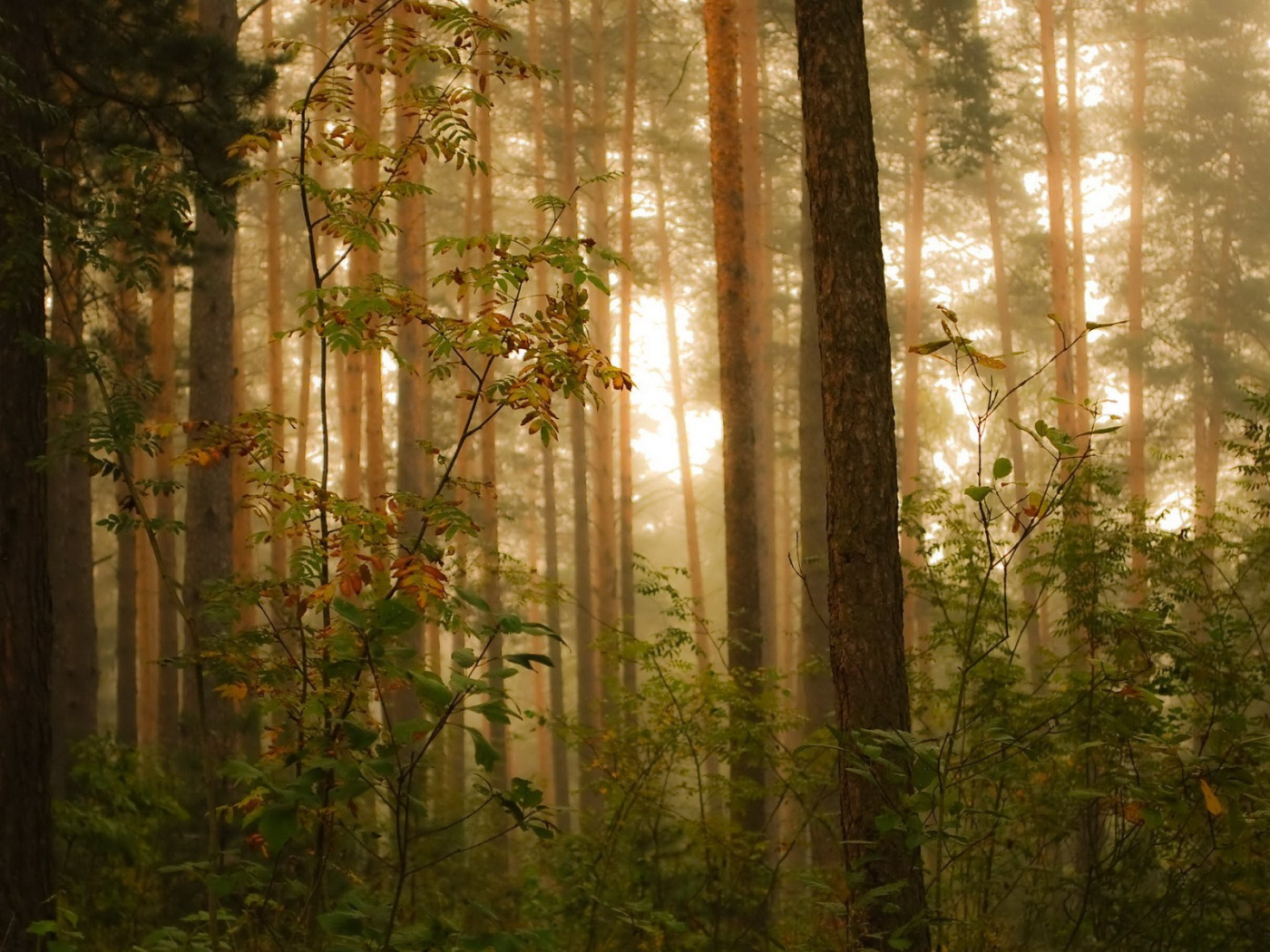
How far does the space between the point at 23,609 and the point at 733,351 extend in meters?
6.71

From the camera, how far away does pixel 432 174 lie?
24.1 meters

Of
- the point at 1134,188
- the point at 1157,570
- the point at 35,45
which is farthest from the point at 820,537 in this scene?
the point at 1134,188

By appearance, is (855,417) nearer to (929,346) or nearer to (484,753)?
(929,346)

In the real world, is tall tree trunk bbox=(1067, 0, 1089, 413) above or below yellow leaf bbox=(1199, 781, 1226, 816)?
above

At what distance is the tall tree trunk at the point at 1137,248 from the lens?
2147 cm

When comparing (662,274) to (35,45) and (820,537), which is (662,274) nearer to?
(820,537)

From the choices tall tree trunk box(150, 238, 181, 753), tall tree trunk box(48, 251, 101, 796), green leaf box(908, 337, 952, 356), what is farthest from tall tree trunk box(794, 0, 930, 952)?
tall tree trunk box(150, 238, 181, 753)

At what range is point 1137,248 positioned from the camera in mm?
22469

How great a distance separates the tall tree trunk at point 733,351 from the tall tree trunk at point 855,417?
489cm

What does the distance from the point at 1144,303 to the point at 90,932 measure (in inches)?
952

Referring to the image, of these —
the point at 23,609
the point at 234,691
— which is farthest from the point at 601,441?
the point at 234,691

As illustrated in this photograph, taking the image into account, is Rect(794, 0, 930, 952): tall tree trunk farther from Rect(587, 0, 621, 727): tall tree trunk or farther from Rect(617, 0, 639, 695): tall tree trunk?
Rect(587, 0, 621, 727): tall tree trunk

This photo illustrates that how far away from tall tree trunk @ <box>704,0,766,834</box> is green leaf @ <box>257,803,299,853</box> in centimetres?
726

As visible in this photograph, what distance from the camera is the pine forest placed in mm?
3402
